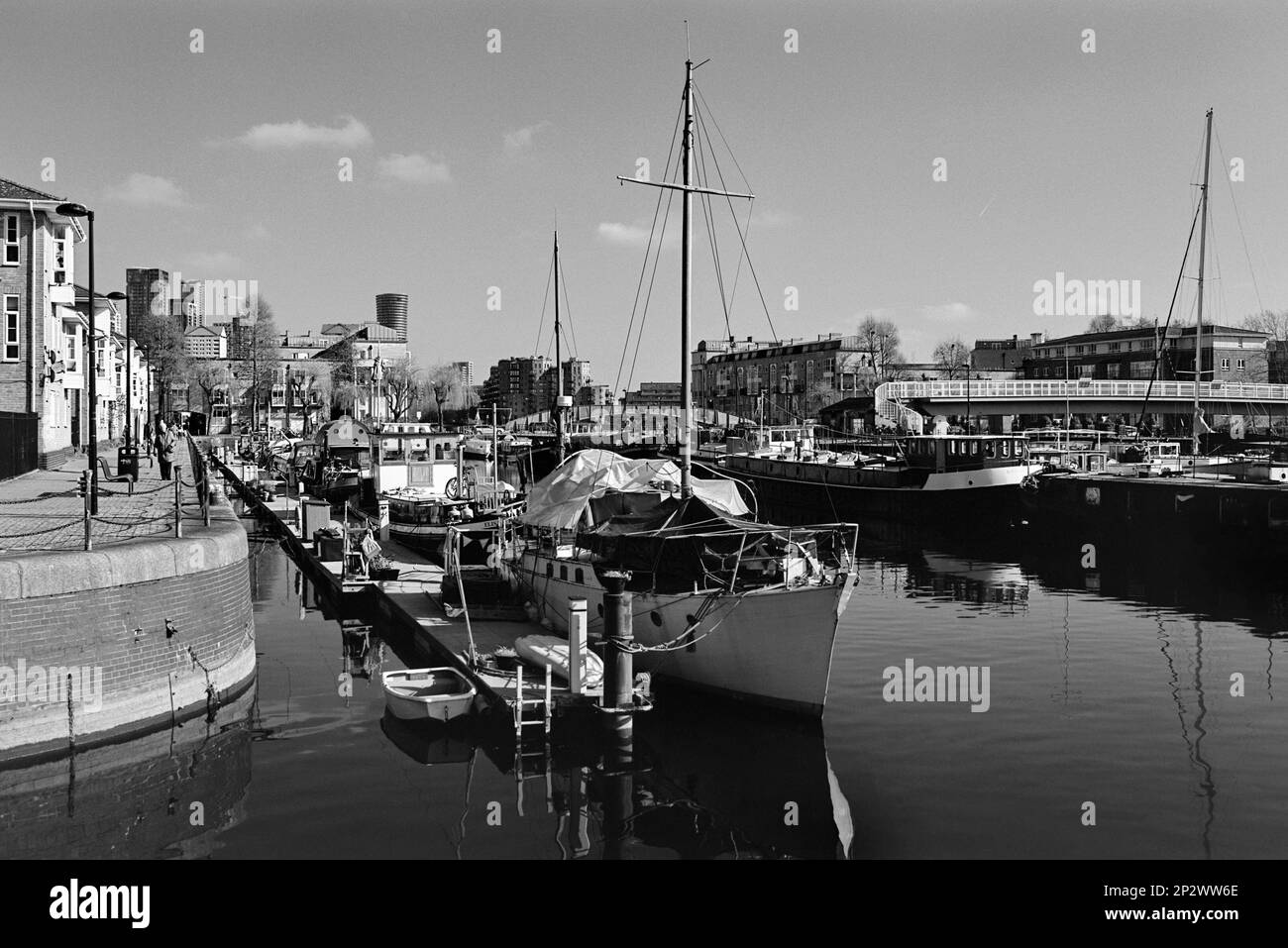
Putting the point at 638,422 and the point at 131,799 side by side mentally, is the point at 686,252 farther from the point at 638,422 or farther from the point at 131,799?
the point at 638,422

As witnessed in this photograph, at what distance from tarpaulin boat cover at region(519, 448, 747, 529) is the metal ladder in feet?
21.7

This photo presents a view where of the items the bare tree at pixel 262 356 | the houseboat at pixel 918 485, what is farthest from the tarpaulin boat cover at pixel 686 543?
the bare tree at pixel 262 356

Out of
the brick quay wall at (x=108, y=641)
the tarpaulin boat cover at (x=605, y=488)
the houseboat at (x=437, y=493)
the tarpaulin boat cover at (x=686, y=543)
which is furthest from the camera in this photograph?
the houseboat at (x=437, y=493)

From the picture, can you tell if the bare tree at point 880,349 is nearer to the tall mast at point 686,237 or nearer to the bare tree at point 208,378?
the bare tree at point 208,378

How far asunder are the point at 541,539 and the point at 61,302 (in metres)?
31.2

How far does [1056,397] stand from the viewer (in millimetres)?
93875

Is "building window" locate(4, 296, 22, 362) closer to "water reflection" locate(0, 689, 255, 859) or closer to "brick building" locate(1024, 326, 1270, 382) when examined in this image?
"water reflection" locate(0, 689, 255, 859)

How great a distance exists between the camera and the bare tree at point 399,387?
504 ft

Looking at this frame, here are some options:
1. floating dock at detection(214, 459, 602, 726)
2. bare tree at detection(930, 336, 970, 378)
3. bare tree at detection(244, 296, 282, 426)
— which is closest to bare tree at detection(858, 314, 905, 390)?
bare tree at detection(930, 336, 970, 378)

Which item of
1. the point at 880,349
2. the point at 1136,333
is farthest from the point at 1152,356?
the point at 880,349

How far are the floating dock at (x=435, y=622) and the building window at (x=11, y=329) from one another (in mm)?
12779
